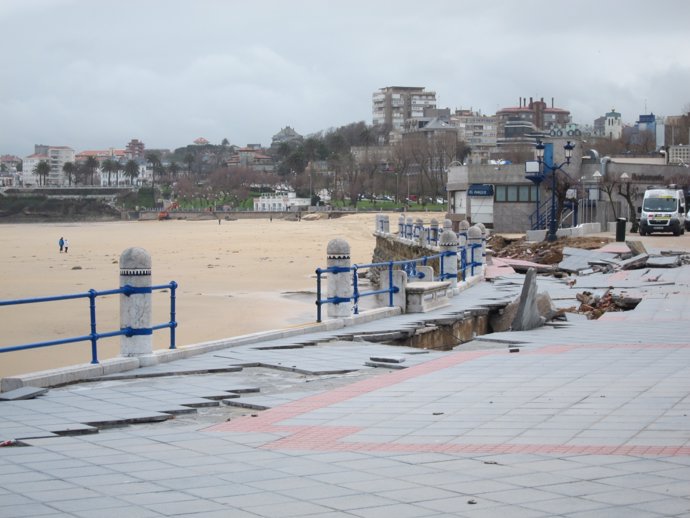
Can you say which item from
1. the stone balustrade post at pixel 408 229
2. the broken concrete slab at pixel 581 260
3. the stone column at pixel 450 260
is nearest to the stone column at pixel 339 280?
the stone column at pixel 450 260

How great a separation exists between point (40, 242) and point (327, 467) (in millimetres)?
75070

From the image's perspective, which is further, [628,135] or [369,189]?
[628,135]

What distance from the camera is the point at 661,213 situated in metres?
40.7

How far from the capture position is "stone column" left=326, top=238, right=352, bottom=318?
52.0ft

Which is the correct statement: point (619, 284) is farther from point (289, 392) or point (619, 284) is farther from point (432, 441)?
point (432, 441)

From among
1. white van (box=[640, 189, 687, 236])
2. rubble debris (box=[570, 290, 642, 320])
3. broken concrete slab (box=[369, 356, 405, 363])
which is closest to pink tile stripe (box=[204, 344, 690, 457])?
broken concrete slab (box=[369, 356, 405, 363])

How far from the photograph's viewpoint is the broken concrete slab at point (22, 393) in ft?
31.1

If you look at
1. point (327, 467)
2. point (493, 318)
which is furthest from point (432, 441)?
point (493, 318)

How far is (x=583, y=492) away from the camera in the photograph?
5969 millimetres

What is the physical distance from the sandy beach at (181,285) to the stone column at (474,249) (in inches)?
172

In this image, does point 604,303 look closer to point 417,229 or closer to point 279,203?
point 417,229

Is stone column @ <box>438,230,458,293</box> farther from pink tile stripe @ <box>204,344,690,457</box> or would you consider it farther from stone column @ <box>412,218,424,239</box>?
stone column @ <box>412,218,424,239</box>

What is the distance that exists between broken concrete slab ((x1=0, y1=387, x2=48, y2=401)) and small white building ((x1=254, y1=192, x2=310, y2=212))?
130 m

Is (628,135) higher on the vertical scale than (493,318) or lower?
higher
